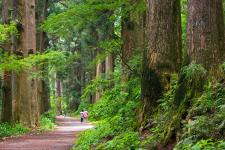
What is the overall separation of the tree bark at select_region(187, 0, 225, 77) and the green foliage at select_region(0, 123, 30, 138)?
528 inches

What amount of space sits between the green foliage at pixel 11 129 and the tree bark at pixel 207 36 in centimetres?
1340

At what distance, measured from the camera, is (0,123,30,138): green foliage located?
786 inches

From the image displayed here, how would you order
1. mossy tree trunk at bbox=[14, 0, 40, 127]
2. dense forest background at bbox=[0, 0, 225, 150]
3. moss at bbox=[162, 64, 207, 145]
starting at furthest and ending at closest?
1. mossy tree trunk at bbox=[14, 0, 40, 127]
2. moss at bbox=[162, 64, 207, 145]
3. dense forest background at bbox=[0, 0, 225, 150]

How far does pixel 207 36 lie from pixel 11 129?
15.3 m

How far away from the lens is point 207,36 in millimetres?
7551

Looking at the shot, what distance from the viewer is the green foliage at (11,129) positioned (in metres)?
20.0

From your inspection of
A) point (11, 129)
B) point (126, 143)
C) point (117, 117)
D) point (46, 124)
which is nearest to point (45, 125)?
point (46, 124)

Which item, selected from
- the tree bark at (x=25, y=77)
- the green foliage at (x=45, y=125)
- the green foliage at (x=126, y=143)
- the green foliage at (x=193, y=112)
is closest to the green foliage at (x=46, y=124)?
the green foliage at (x=45, y=125)

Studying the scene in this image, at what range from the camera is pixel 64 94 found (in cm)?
7338

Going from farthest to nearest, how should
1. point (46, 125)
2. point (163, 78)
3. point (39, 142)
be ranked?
point (46, 125), point (39, 142), point (163, 78)

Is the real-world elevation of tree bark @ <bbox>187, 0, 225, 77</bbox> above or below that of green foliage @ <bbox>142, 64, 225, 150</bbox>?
above

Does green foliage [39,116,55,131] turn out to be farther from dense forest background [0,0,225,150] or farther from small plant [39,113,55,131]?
dense forest background [0,0,225,150]

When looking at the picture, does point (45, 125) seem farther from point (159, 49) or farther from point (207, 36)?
point (207, 36)

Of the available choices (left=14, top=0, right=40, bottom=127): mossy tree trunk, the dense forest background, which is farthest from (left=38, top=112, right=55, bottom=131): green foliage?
the dense forest background
